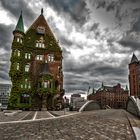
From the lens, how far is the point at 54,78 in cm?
4956

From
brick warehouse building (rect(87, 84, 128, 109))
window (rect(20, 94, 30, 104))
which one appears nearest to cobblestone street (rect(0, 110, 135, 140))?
window (rect(20, 94, 30, 104))

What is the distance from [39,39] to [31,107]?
63.3ft

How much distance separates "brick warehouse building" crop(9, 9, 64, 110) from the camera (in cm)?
4559

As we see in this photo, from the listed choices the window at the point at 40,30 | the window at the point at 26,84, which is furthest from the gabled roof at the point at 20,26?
the window at the point at 26,84

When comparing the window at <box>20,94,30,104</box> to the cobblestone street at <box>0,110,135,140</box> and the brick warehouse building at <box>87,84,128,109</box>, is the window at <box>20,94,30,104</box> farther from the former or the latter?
the brick warehouse building at <box>87,84,128,109</box>

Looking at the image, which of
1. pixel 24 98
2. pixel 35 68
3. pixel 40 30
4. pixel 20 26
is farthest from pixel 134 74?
pixel 24 98

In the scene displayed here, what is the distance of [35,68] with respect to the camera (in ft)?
161

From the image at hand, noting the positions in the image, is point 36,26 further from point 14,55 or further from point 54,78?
point 54,78

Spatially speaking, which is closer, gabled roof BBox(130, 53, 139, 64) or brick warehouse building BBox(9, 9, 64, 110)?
brick warehouse building BBox(9, 9, 64, 110)

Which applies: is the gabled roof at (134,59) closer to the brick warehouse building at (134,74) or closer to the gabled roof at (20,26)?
the brick warehouse building at (134,74)

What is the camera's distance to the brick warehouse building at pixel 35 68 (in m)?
45.6

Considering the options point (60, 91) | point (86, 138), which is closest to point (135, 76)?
point (60, 91)

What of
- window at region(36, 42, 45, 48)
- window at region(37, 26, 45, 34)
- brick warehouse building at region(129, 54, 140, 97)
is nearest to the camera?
window at region(36, 42, 45, 48)

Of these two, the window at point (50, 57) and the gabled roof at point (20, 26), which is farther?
the window at point (50, 57)
